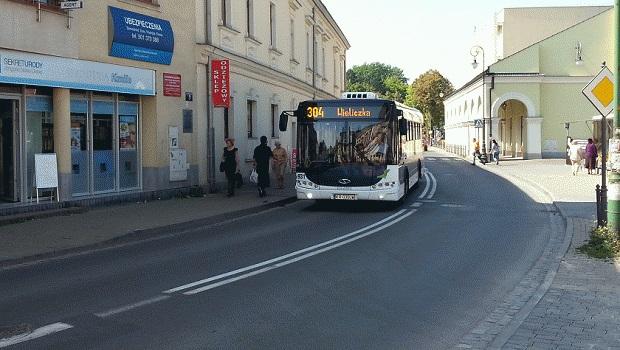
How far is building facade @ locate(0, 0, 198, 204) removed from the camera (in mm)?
15328

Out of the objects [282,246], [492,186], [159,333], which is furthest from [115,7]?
[492,186]

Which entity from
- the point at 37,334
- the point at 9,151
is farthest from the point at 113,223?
the point at 37,334

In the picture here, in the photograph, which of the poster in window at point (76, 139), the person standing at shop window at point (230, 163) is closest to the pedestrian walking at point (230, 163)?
the person standing at shop window at point (230, 163)

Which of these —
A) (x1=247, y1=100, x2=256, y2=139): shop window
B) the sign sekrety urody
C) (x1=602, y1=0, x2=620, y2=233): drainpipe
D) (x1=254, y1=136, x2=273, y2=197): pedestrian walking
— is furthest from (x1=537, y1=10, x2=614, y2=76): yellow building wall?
(x1=602, y1=0, x2=620, y2=233): drainpipe

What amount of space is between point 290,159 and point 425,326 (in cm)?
2775

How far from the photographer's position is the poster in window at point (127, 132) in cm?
1884

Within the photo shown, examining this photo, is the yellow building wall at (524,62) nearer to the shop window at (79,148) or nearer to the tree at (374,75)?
the shop window at (79,148)

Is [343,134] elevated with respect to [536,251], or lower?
elevated

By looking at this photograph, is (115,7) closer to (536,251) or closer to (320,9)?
(536,251)

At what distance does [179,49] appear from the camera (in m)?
20.6

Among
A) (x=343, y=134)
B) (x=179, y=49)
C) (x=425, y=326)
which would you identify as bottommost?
(x=425, y=326)

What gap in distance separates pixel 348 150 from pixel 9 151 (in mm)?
7917

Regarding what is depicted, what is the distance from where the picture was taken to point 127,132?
1911 cm

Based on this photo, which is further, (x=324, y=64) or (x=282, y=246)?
(x=324, y=64)
